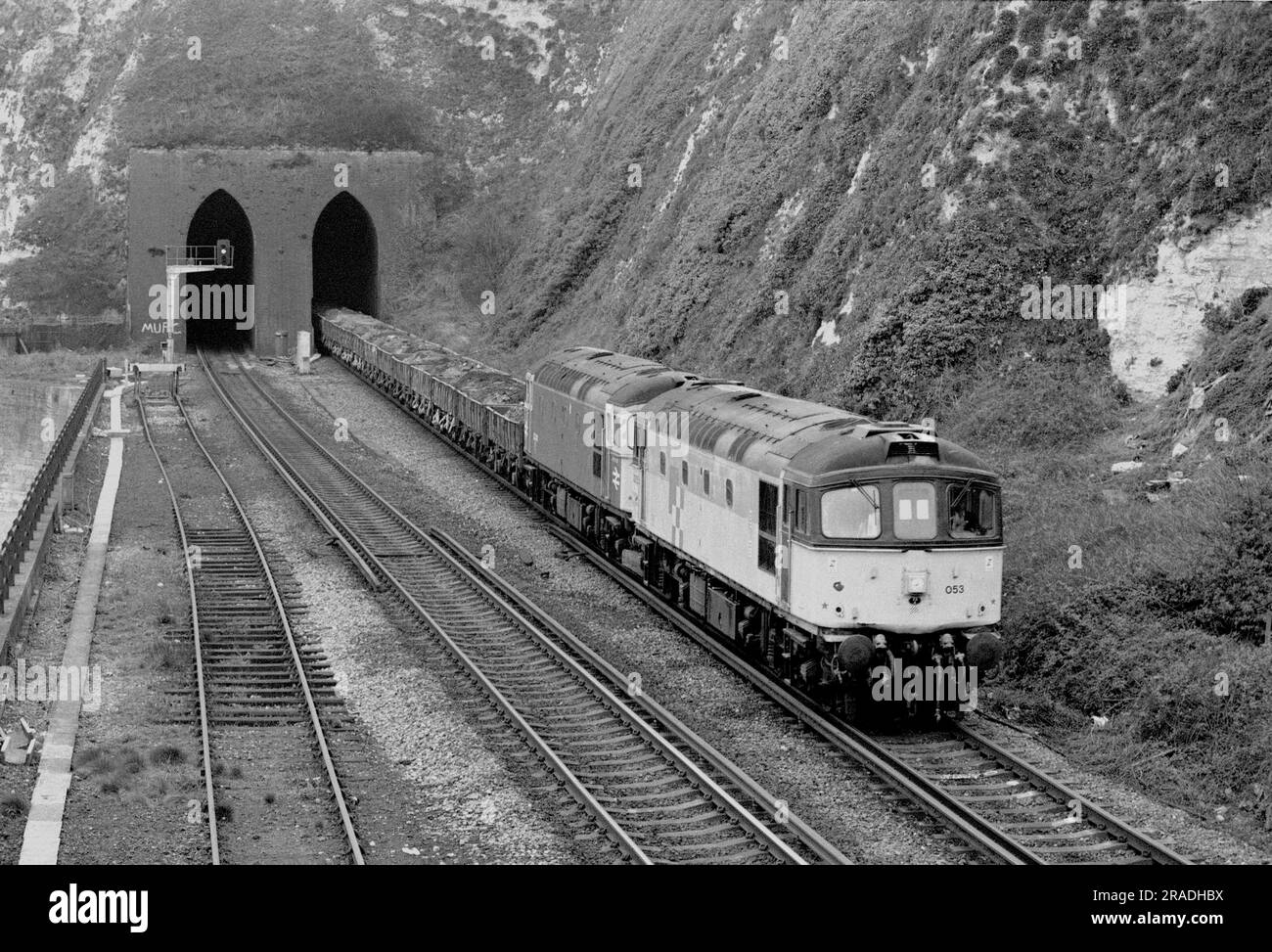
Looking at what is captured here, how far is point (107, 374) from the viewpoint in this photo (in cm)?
5519

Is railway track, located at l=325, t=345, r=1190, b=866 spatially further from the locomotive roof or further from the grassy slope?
the locomotive roof

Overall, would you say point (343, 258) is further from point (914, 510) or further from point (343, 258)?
point (914, 510)

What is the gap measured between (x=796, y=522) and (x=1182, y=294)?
39.0 feet

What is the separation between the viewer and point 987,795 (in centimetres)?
1571

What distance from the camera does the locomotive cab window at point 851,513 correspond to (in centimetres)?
1738

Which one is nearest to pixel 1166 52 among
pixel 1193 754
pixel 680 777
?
pixel 1193 754

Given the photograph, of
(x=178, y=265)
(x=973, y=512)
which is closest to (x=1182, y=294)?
(x=973, y=512)

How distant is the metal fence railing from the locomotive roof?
31.0 ft

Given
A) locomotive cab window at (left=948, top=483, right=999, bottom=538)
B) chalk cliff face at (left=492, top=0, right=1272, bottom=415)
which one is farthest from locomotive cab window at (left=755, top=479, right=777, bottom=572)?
chalk cliff face at (left=492, top=0, right=1272, bottom=415)

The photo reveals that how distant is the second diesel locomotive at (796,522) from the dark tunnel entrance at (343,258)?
4530 cm

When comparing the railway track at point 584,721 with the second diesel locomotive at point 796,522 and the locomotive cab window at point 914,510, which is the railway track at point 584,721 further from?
the locomotive cab window at point 914,510

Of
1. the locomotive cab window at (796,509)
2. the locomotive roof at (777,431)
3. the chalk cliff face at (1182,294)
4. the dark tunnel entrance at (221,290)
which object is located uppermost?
the dark tunnel entrance at (221,290)

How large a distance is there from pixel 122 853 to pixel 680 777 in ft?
17.9

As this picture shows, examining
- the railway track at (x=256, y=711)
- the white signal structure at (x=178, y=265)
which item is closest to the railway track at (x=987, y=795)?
the railway track at (x=256, y=711)
